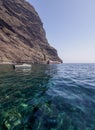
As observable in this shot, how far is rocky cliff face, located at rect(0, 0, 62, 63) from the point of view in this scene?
105 meters

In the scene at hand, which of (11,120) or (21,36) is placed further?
(21,36)

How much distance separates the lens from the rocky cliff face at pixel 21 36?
104562mm

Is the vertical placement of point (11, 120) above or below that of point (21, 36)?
below

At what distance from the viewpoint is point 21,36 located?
127250 mm

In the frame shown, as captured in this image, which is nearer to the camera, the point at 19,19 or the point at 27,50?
the point at 27,50

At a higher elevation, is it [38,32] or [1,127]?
[38,32]

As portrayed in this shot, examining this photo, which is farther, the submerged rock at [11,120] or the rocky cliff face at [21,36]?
the rocky cliff face at [21,36]

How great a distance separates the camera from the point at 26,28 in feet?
466

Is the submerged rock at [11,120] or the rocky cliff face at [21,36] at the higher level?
the rocky cliff face at [21,36]

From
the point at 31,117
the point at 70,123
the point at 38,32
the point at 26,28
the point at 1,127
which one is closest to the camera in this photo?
the point at 1,127

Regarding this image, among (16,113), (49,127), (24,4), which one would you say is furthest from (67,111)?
(24,4)

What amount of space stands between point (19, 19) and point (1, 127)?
147 metres

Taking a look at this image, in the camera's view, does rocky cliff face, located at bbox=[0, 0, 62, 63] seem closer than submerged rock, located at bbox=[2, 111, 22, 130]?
No

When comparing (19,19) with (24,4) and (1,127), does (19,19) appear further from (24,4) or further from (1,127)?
(1,127)
